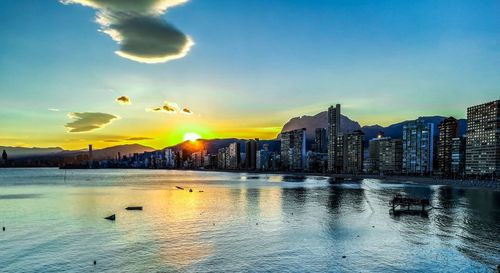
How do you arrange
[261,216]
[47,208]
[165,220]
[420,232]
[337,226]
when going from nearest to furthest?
[420,232], [337,226], [165,220], [261,216], [47,208]

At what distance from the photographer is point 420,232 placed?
221 feet

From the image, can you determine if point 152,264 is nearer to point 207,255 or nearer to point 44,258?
point 207,255

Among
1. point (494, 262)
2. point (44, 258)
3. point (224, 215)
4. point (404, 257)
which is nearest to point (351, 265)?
point (404, 257)

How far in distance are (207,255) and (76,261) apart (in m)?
15.8

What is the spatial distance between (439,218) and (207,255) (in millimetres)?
58434

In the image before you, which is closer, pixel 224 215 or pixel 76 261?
pixel 76 261

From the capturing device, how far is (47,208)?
99.8 m

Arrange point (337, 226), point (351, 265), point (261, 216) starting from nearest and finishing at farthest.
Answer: point (351, 265) → point (337, 226) → point (261, 216)

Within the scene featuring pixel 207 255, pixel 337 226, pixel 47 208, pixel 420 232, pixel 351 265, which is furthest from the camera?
pixel 47 208

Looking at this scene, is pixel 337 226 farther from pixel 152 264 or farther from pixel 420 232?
pixel 152 264

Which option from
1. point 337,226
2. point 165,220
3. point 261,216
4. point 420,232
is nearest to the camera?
point 420,232

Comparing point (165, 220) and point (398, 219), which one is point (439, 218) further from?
point (165, 220)

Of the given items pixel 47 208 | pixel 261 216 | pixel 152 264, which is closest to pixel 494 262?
pixel 152 264

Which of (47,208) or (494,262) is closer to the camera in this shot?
(494,262)
